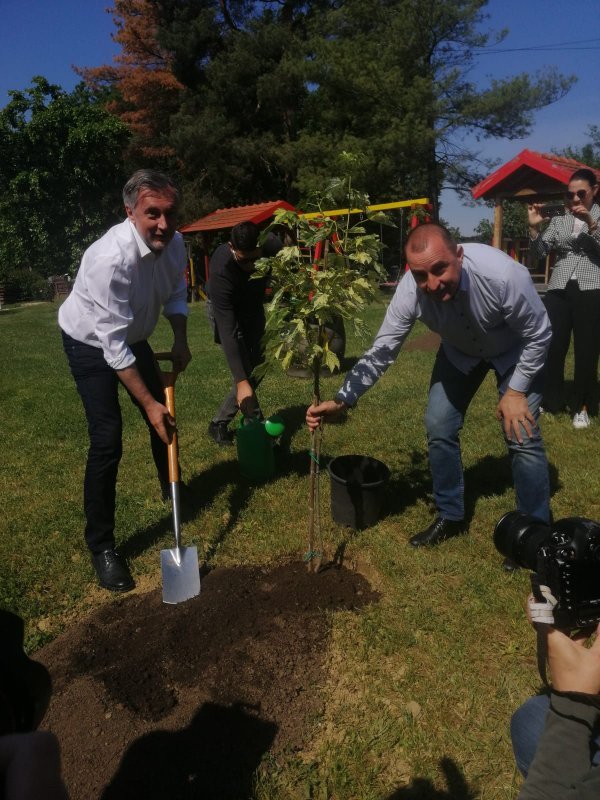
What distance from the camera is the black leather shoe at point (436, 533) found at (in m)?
3.62

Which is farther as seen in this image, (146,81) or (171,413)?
(146,81)

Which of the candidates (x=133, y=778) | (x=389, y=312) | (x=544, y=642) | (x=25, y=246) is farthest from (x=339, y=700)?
(x=25, y=246)

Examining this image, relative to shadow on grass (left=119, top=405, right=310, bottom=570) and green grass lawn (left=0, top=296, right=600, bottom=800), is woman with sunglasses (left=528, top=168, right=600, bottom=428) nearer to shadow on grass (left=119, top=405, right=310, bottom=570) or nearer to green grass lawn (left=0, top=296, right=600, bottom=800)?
green grass lawn (left=0, top=296, right=600, bottom=800)

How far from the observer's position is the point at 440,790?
2145 mm

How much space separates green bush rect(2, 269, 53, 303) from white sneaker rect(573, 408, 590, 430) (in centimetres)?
3119

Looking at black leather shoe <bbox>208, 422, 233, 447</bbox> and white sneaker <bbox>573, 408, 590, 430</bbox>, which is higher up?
black leather shoe <bbox>208, 422, 233, 447</bbox>

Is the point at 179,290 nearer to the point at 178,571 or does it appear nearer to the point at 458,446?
the point at 178,571

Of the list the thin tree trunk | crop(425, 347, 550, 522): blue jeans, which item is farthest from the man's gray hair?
crop(425, 347, 550, 522): blue jeans

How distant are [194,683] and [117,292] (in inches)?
74.0

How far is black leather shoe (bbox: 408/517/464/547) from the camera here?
3.62 metres

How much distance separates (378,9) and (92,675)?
2463 centimetres

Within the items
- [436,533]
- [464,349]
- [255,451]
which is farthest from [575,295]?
[255,451]

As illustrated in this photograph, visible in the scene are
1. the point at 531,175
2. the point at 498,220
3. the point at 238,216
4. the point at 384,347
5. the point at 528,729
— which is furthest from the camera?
the point at 238,216

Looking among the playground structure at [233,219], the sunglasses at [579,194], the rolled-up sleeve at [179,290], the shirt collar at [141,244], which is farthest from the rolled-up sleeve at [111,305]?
the playground structure at [233,219]
